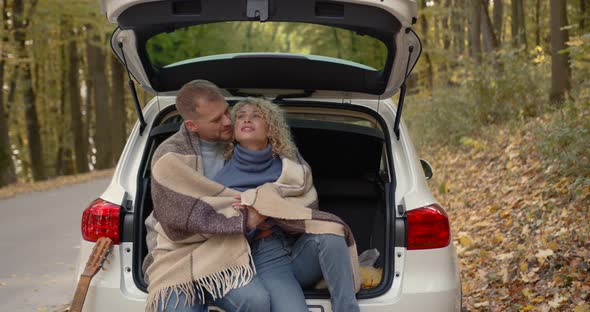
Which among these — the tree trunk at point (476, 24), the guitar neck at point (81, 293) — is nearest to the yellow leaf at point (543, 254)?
the guitar neck at point (81, 293)

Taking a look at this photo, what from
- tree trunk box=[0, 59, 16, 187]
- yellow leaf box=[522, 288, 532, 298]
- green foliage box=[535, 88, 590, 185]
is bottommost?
tree trunk box=[0, 59, 16, 187]

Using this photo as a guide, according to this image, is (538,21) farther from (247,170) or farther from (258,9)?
(258,9)

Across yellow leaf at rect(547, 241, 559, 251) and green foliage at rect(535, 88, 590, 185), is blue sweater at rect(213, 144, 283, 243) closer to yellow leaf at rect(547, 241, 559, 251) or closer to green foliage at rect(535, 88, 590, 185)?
yellow leaf at rect(547, 241, 559, 251)

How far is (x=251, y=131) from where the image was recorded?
12.4ft

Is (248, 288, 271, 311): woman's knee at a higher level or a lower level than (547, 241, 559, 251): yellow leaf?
higher

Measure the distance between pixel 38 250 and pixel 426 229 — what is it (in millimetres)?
6843

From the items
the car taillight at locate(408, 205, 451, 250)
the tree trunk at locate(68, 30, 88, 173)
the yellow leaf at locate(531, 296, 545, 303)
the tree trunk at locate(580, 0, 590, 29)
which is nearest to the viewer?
the car taillight at locate(408, 205, 451, 250)

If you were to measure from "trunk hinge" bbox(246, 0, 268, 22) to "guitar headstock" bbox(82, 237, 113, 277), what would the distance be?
4.04ft

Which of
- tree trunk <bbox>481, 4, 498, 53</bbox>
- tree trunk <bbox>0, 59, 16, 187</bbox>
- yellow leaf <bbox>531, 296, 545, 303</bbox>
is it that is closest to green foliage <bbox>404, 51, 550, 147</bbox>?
tree trunk <bbox>481, 4, 498, 53</bbox>

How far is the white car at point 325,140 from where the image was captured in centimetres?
347

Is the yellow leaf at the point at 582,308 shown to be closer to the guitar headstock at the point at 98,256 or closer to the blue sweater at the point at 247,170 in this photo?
the blue sweater at the point at 247,170

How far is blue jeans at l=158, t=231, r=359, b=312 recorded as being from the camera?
11.3 ft

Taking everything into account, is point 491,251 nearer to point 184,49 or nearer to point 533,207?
point 533,207

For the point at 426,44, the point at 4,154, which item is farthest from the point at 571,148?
the point at 426,44
